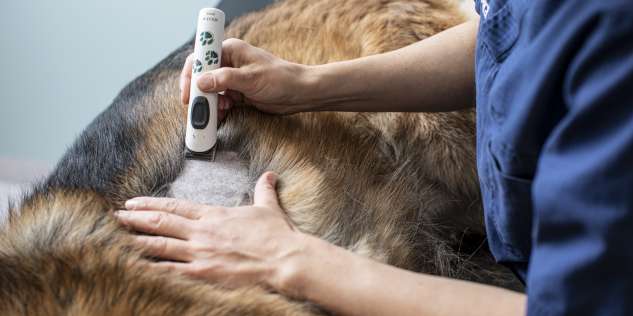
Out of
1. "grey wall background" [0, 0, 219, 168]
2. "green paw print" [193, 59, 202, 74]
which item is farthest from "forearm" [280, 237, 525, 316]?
"grey wall background" [0, 0, 219, 168]

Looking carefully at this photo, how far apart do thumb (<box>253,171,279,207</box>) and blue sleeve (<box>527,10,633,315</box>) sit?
17.5 inches

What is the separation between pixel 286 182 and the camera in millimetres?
991

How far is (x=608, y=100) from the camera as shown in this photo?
0.52 m

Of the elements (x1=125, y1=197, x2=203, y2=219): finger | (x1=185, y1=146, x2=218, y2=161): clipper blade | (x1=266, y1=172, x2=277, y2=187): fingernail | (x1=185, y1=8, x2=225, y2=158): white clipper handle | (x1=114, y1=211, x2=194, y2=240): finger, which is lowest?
(x1=114, y1=211, x2=194, y2=240): finger

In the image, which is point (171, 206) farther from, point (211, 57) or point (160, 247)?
point (211, 57)

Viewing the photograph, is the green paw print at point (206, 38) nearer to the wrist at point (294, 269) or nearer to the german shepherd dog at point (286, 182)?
the german shepherd dog at point (286, 182)

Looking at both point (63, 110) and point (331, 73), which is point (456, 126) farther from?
point (63, 110)

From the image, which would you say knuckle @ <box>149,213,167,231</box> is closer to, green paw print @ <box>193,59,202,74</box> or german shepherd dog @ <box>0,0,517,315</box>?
german shepherd dog @ <box>0,0,517,315</box>

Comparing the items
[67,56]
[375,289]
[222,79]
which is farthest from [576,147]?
[67,56]

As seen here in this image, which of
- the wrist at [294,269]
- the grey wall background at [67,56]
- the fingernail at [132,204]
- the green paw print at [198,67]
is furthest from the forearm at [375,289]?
the grey wall background at [67,56]

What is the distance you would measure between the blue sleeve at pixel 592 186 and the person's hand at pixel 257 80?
0.56m

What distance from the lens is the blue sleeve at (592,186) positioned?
512 mm

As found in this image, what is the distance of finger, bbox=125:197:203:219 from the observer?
2.89ft

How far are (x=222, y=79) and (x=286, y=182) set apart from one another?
0.66 ft
